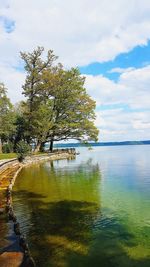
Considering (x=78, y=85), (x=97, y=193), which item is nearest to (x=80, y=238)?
(x=97, y=193)

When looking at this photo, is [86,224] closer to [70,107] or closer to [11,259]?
[11,259]

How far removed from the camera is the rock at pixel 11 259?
7943 millimetres

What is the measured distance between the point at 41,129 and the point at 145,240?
1677 inches

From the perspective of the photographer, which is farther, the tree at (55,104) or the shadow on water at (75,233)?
the tree at (55,104)

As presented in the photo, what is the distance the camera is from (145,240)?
10.7m

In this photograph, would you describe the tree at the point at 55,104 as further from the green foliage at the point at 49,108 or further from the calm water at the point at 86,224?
the calm water at the point at 86,224

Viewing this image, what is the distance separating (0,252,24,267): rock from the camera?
7943mm

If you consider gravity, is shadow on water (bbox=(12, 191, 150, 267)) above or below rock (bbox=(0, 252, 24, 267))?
below

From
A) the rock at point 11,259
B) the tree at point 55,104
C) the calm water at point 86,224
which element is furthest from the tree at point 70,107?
the rock at point 11,259

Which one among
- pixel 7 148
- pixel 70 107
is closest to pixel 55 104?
pixel 70 107

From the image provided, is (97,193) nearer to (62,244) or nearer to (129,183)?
(129,183)

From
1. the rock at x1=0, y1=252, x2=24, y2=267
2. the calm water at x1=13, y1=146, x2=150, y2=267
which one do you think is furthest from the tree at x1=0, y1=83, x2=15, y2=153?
the rock at x1=0, y1=252, x2=24, y2=267

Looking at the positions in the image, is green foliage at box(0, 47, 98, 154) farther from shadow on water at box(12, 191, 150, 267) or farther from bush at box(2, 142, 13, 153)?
shadow on water at box(12, 191, 150, 267)

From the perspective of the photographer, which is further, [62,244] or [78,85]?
[78,85]
